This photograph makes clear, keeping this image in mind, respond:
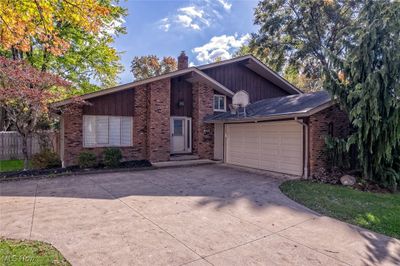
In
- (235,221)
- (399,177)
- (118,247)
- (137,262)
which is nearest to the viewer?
(137,262)

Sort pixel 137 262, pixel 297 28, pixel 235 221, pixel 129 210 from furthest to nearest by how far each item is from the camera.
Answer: pixel 297 28 → pixel 129 210 → pixel 235 221 → pixel 137 262

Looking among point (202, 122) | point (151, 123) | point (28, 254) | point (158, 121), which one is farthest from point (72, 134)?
point (28, 254)

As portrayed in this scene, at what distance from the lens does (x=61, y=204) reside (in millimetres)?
5949

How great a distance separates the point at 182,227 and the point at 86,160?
24.5 ft

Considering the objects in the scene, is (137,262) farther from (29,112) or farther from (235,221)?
(29,112)

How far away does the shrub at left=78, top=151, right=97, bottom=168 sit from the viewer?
10625 millimetres

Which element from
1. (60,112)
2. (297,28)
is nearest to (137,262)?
(60,112)

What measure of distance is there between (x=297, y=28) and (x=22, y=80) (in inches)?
756

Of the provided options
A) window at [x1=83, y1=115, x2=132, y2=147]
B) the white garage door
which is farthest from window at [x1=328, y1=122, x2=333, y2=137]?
window at [x1=83, y1=115, x2=132, y2=147]

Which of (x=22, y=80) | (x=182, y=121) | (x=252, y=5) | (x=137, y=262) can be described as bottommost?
(x=137, y=262)

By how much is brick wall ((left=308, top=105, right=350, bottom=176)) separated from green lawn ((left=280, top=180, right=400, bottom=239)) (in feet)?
3.44

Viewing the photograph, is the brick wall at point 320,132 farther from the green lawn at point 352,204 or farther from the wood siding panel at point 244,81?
the wood siding panel at point 244,81

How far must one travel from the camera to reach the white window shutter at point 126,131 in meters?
12.3

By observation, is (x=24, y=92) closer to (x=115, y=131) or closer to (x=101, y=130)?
(x=101, y=130)
